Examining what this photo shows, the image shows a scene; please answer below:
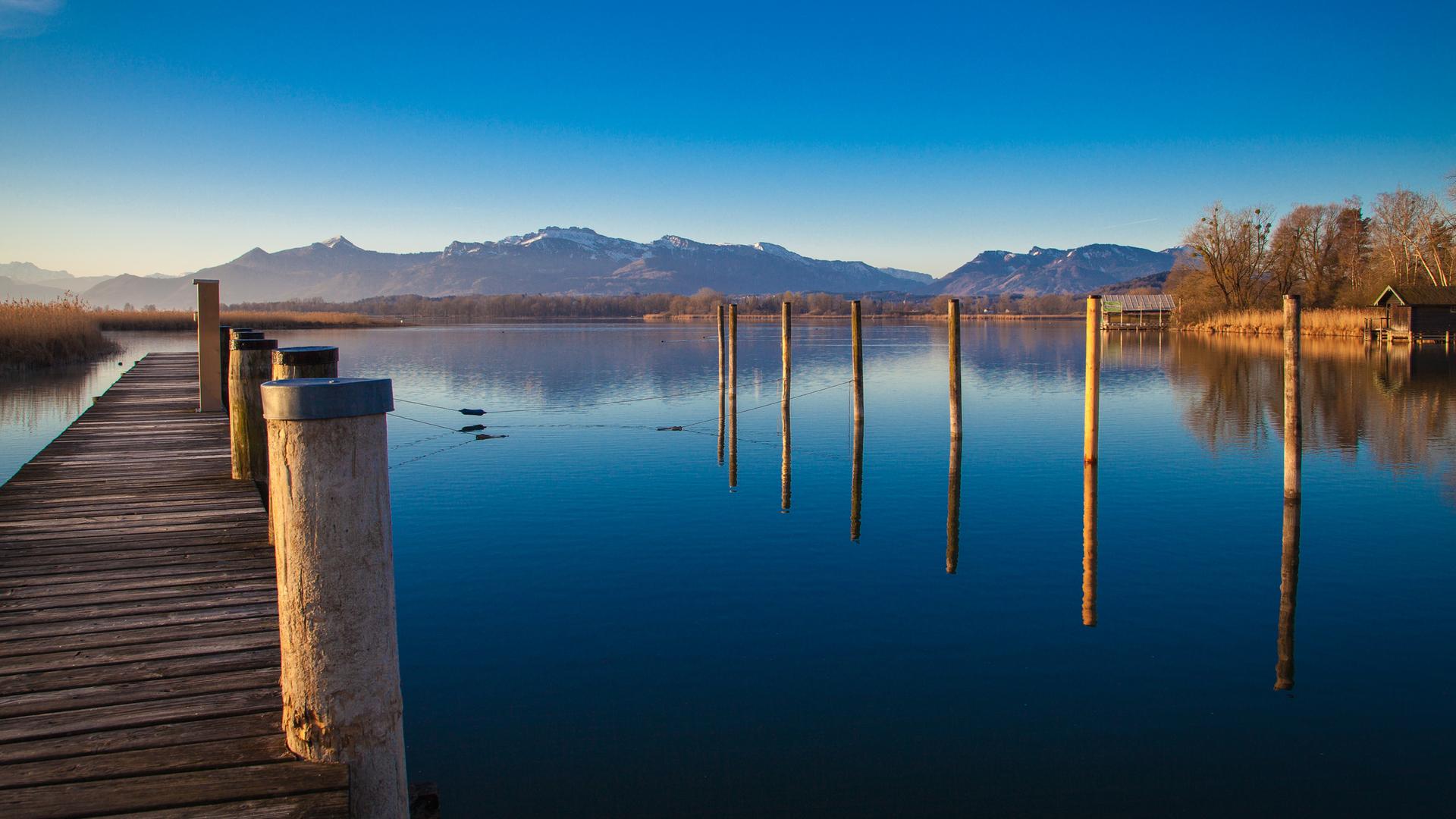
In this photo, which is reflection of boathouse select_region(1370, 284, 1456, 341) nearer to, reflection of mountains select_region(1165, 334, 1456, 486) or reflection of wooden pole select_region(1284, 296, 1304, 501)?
reflection of mountains select_region(1165, 334, 1456, 486)

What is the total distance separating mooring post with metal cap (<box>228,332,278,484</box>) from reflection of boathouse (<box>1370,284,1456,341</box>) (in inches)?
2335

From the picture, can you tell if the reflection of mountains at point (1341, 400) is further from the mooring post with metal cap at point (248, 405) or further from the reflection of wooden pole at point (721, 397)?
the mooring post with metal cap at point (248, 405)

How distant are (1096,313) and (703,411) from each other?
48.3 feet

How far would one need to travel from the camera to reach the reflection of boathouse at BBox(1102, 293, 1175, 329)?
92.4 m

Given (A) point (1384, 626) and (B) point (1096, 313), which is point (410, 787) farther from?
(B) point (1096, 313)

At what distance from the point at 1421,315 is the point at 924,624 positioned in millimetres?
56099

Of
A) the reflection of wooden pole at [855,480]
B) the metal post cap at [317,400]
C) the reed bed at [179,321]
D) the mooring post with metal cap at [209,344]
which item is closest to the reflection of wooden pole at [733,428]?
the reflection of wooden pole at [855,480]

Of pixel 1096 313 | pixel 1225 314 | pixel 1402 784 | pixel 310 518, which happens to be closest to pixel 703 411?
pixel 1096 313

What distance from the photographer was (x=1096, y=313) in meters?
14.1

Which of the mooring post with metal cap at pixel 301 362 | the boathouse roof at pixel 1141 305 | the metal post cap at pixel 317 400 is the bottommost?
the metal post cap at pixel 317 400

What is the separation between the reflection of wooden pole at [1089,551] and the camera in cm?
998

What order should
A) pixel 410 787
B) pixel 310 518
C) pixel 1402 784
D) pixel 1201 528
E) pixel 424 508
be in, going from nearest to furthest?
1. pixel 310 518
2. pixel 410 787
3. pixel 1402 784
4. pixel 1201 528
5. pixel 424 508

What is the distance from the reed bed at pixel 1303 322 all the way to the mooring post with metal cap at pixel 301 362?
181 ft

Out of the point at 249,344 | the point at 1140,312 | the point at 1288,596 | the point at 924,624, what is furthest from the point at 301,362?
the point at 1140,312
